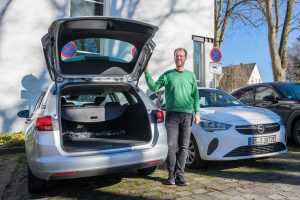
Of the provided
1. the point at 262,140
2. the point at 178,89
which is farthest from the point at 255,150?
the point at 178,89

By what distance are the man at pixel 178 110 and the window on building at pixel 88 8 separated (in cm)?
736

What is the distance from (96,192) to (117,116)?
1.29 metres

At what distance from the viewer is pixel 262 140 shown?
569 centimetres

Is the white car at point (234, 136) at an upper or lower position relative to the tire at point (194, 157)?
upper

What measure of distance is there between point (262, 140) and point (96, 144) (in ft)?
8.95

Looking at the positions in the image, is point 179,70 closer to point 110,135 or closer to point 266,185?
point 110,135

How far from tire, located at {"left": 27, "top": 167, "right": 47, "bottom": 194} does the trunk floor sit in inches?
23.0

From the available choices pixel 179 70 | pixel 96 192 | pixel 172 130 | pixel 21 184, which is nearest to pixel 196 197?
pixel 172 130

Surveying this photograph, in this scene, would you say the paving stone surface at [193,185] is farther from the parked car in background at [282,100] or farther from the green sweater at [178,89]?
the parked car in background at [282,100]

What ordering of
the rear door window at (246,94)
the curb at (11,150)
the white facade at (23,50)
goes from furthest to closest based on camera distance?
the white facade at (23,50), the rear door window at (246,94), the curb at (11,150)

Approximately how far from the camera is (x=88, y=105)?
18.7 ft

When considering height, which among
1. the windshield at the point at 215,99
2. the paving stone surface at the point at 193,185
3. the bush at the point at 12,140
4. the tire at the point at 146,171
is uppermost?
the windshield at the point at 215,99

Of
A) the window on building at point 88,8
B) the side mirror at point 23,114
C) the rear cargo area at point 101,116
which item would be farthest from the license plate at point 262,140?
the window on building at point 88,8

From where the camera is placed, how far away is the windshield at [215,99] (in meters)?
6.72
